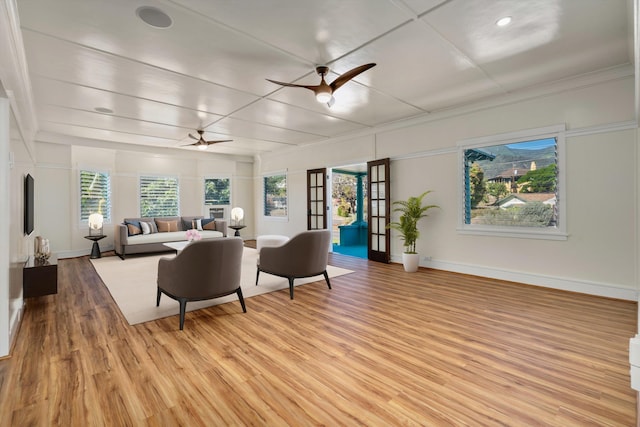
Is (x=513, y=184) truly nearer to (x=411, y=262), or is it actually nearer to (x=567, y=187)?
(x=567, y=187)

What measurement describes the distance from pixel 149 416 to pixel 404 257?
4357mm

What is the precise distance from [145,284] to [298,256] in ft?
7.93

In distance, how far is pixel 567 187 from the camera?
404 centimetres

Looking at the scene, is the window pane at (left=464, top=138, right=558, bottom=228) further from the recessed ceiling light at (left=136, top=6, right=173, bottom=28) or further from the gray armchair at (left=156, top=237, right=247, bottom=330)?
the recessed ceiling light at (left=136, top=6, right=173, bottom=28)

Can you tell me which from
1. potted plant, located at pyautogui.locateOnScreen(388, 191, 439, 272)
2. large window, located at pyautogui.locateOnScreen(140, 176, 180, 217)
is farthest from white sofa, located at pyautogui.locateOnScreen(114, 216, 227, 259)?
potted plant, located at pyautogui.locateOnScreen(388, 191, 439, 272)

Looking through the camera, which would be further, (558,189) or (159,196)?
(159,196)

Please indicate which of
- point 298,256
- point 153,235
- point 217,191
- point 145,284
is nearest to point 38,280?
point 145,284

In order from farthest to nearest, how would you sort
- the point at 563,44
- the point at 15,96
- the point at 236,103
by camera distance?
the point at 236,103
the point at 15,96
the point at 563,44

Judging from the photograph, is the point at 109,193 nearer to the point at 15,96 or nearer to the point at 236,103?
the point at 15,96

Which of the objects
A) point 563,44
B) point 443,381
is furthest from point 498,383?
point 563,44

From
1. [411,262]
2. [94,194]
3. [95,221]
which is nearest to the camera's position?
[411,262]

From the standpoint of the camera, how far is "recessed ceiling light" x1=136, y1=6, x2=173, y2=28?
95.7 inches

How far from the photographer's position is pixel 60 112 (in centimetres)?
503

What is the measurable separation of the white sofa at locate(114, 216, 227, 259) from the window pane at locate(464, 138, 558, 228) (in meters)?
5.20
